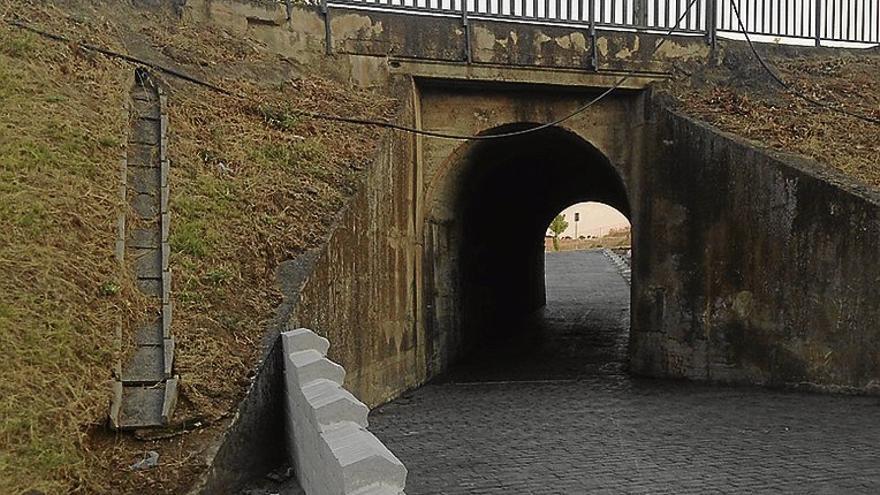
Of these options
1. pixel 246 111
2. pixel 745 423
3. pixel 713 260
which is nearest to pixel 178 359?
pixel 246 111

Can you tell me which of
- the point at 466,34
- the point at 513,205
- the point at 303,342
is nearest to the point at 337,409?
the point at 303,342

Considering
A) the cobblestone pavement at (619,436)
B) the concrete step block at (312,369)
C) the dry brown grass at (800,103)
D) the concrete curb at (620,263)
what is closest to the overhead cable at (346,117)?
the dry brown grass at (800,103)

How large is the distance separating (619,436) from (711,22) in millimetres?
8196

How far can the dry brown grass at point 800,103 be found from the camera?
1016cm

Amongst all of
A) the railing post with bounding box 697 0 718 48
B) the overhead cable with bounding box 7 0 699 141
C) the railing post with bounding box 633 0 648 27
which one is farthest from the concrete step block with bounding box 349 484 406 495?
the railing post with bounding box 697 0 718 48

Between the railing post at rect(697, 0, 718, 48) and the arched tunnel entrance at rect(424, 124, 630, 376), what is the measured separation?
2.86 m

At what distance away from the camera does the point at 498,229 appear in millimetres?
16938

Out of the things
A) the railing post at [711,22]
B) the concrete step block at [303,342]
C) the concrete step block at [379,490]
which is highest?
the railing post at [711,22]

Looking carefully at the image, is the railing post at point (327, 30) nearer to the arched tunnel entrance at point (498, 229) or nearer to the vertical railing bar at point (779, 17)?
the arched tunnel entrance at point (498, 229)

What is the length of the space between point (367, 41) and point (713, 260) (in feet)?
20.7

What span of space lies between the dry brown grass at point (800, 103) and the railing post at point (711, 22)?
1.46 feet

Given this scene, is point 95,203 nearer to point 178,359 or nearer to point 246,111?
point 178,359

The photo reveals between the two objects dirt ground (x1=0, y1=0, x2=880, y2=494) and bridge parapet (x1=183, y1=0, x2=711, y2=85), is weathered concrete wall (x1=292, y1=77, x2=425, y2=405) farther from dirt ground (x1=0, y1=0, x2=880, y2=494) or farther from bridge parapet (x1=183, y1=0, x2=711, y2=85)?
bridge parapet (x1=183, y1=0, x2=711, y2=85)

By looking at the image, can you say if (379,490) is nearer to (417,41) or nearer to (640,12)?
(417,41)
